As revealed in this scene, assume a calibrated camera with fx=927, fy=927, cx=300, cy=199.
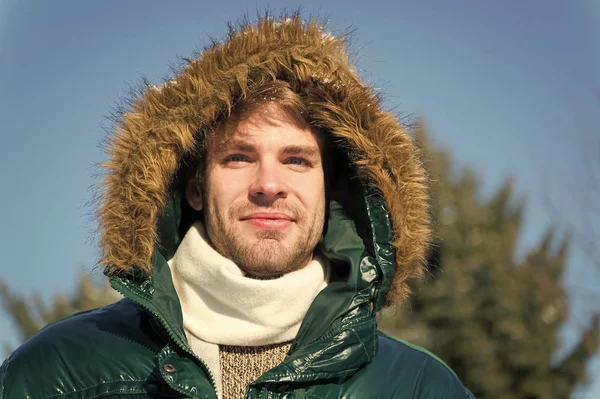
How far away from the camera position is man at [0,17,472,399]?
3.33m

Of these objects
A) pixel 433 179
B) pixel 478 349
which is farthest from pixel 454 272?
pixel 433 179

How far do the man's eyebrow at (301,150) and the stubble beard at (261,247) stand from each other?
0.24 meters

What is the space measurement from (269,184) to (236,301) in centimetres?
46

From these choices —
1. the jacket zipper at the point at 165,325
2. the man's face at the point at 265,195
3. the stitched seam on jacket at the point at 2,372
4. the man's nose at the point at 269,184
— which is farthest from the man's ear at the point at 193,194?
the stitched seam on jacket at the point at 2,372

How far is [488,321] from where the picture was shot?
1708cm

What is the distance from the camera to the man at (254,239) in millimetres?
3334

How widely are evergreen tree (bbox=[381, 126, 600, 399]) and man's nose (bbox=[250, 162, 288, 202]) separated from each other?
12766mm

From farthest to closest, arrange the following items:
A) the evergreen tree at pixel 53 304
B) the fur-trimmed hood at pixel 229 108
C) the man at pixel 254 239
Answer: the evergreen tree at pixel 53 304, the fur-trimmed hood at pixel 229 108, the man at pixel 254 239

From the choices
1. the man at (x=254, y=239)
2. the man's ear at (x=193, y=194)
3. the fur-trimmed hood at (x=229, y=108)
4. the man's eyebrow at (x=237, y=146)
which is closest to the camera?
the man at (x=254, y=239)

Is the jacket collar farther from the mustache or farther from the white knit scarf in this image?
the mustache

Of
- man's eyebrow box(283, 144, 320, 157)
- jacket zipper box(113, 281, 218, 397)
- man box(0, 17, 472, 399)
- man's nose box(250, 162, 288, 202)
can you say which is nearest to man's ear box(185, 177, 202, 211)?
man box(0, 17, 472, 399)

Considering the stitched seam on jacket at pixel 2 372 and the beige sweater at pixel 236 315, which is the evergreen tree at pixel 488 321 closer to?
the beige sweater at pixel 236 315

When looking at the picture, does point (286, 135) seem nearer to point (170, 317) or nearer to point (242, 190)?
point (242, 190)

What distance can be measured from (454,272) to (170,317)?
14031mm
